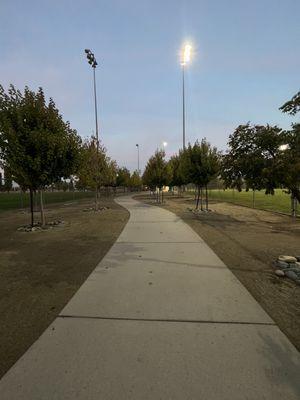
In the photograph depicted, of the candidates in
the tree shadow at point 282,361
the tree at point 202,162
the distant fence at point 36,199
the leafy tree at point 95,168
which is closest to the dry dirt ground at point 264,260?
the tree shadow at point 282,361

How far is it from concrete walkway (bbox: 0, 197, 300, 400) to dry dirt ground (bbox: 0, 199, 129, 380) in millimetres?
239

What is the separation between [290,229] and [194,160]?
9523 mm

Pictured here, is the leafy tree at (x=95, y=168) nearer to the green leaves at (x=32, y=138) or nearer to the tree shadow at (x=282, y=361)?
the green leaves at (x=32, y=138)

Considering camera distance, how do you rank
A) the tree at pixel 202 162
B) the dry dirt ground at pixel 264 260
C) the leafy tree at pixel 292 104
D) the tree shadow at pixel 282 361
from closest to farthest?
1. the tree shadow at pixel 282 361
2. the dry dirt ground at pixel 264 260
3. the leafy tree at pixel 292 104
4. the tree at pixel 202 162

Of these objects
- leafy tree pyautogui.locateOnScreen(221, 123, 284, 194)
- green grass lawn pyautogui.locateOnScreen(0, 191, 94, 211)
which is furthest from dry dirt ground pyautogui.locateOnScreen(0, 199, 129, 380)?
green grass lawn pyautogui.locateOnScreen(0, 191, 94, 211)

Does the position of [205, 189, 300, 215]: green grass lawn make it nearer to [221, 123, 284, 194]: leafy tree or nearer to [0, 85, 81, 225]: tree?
[221, 123, 284, 194]: leafy tree

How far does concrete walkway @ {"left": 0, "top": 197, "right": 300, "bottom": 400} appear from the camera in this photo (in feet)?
9.37

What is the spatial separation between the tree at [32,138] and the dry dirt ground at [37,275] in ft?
8.09

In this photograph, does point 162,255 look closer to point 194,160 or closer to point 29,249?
point 29,249

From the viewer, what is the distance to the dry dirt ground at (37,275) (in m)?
4.01

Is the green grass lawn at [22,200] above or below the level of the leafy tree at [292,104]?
below

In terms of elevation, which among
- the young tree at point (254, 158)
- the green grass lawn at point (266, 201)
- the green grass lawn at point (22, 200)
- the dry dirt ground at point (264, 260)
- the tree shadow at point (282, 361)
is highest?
the young tree at point (254, 158)

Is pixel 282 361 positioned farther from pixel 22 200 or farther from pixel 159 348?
pixel 22 200

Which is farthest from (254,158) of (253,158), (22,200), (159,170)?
(22,200)
